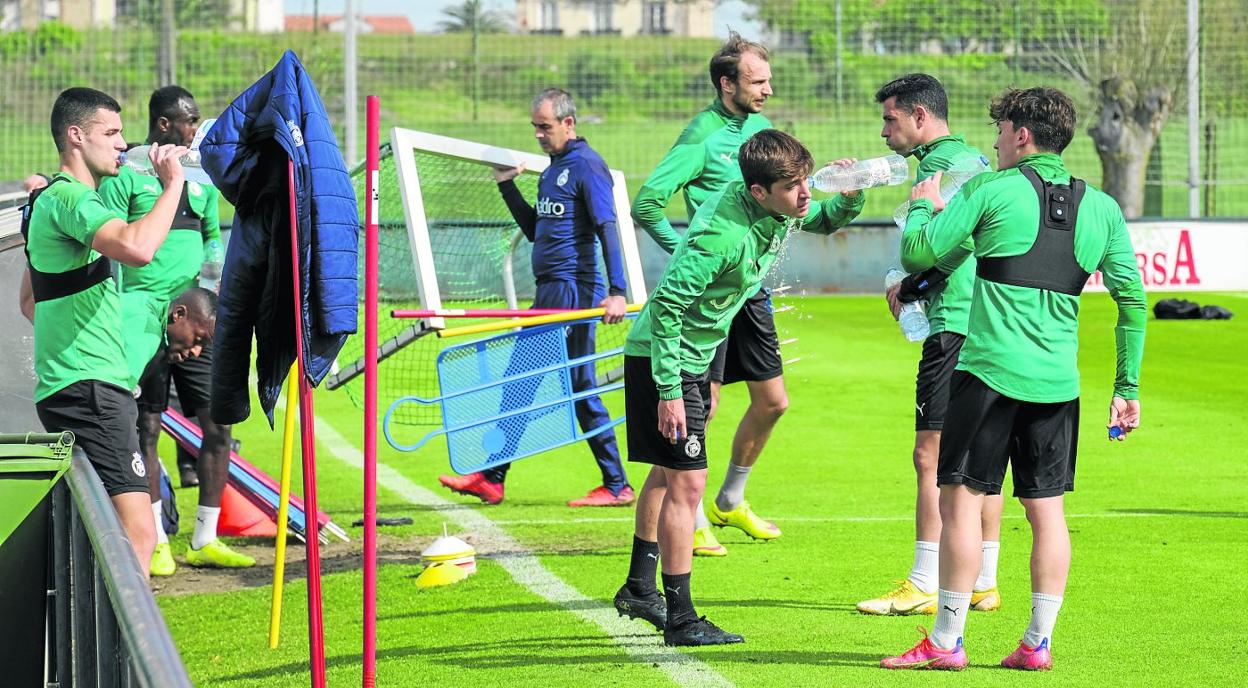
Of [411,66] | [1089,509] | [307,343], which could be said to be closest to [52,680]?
[307,343]

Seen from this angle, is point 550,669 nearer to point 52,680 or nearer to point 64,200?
point 52,680

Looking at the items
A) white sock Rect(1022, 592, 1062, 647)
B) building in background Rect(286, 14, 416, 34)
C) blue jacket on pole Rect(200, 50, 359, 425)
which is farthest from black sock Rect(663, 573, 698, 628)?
building in background Rect(286, 14, 416, 34)

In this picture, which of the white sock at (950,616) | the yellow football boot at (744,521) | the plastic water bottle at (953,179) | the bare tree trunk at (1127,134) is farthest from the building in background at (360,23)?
the white sock at (950,616)

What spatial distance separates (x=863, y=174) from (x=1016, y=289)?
39.6 inches

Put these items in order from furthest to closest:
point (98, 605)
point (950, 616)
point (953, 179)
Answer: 1. point (953, 179)
2. point (950, 616)
3. point (98, 605)

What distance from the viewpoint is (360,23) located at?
2191cm

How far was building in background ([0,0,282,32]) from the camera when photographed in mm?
22578

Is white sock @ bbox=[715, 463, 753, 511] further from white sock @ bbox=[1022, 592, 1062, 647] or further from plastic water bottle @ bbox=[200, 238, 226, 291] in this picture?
plastic water bottle @ bbox=[200, 238, 226, 291]

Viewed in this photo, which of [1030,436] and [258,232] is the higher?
[258,232]

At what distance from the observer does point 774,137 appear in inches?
214

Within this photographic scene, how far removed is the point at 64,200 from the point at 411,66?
61.2 ft

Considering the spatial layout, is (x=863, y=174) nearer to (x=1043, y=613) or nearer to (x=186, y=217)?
(x=1043, y=613)

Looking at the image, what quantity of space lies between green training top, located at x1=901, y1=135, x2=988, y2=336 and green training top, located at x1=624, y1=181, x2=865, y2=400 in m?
0.66

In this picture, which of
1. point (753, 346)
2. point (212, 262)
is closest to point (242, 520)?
point (212, 262)
